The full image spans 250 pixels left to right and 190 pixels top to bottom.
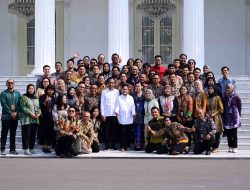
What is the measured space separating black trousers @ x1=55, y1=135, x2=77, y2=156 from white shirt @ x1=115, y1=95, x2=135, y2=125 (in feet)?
5.64

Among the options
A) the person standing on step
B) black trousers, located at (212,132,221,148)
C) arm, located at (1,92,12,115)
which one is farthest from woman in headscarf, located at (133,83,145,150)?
arm, located at (1,92,12,115)

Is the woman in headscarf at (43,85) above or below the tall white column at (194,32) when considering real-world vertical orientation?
below

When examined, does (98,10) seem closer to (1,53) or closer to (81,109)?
(1,53)

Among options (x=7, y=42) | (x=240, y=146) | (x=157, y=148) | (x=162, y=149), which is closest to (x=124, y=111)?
(x=157, y=148)

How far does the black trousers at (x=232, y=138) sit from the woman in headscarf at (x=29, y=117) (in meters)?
4.81

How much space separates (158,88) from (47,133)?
313cm

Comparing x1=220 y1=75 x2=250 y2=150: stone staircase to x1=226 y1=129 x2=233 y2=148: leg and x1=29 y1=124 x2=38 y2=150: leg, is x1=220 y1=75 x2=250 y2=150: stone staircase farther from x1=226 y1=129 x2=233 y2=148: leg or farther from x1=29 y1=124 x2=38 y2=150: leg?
x1=29 y1=124 x2=38 y2=150: leg

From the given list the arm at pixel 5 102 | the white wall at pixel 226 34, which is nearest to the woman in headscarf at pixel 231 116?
the arm at pixel 5 102

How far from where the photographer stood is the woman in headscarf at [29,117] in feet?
49.0

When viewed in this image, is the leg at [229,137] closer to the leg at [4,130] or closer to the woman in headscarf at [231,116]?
the woman in headscarf at [231,116]

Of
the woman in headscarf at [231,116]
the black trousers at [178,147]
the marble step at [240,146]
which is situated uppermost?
the woman in headscarf at [231,116]

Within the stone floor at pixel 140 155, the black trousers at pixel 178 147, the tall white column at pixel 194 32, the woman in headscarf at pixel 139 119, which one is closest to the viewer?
the stone floor at pixel 140 155

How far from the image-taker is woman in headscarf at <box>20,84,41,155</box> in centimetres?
1493

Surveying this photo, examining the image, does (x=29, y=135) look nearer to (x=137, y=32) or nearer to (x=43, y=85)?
(x=43, y=85)
